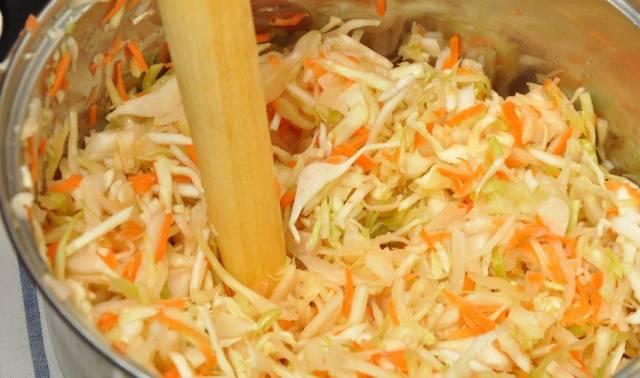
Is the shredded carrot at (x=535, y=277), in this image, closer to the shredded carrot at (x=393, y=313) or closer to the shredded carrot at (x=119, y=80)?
the shredded carrot at (x=393, y=313)

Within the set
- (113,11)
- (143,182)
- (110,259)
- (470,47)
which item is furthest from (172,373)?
(470,47)

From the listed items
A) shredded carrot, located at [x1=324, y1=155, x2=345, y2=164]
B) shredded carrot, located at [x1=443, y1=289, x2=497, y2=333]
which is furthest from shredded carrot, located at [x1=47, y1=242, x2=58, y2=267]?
shredded carrot, located at [x1=443, y1=289, x2=497, y2=333]

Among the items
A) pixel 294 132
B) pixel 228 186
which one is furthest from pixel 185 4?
pixel 294 132

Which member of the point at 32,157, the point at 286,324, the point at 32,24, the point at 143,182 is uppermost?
the point at 32,24

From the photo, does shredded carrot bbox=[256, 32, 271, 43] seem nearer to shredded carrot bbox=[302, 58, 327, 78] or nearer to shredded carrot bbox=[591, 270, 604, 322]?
shredded carrot bbox=[302, 58, 327, 78]

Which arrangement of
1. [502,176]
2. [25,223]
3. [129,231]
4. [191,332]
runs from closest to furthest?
[25,223]
[191,332]
[129,231]
[502,176]

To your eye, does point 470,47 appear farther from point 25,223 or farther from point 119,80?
A: point 25,223

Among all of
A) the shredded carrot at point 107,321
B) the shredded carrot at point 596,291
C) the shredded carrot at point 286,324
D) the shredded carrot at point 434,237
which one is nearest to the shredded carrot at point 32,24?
the shredded carrot at point 107,321
